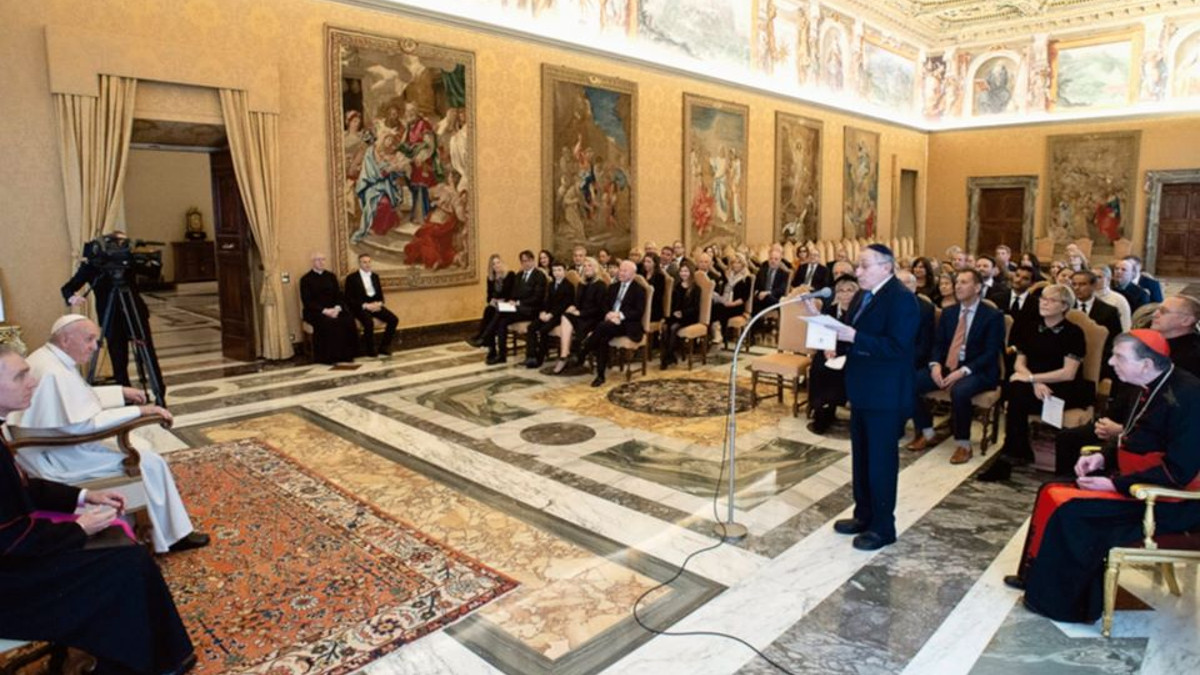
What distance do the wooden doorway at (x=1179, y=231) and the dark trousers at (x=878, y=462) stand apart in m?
19.8

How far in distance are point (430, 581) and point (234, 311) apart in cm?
739

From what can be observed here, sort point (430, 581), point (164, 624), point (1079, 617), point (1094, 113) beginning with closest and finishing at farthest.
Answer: point (164, 624) → point (1079, 617) → point (430, 581) → point (1094, 113)

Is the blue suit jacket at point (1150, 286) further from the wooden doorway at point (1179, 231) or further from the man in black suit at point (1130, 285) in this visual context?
the wooden doorway at point (1179, 231)

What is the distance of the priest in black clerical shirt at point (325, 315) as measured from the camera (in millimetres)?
9609

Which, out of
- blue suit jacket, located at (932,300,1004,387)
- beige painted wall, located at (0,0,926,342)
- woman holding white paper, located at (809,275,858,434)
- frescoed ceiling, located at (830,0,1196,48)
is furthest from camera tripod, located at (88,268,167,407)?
frescoed ceiling, located at (830,0,1196,48)

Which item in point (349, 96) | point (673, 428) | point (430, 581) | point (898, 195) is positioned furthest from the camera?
point (898, 195)

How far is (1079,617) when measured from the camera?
3572mm

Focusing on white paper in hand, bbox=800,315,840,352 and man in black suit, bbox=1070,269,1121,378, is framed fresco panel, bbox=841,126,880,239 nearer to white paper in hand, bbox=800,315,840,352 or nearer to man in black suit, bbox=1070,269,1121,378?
man in black suit, bbox=1070,269,1121,378

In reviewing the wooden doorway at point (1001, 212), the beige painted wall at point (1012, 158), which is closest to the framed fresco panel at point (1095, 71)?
the beige painted wall at point (1012, 158)

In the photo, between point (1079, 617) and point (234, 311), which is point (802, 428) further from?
point (234, 311)

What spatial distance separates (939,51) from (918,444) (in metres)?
20.2

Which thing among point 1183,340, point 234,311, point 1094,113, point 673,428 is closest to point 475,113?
point 234,311

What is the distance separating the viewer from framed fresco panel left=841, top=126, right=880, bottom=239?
20203mm

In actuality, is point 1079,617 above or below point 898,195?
below
